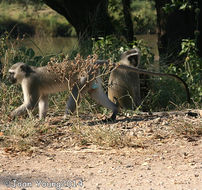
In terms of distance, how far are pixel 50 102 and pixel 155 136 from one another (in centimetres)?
264

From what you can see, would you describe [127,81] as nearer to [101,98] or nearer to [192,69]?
[192,69]

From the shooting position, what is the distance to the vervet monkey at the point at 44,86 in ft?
21.0

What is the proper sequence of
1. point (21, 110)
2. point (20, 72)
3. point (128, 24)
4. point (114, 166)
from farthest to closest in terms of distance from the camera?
1. point (128, 24)
2. point (20, 72)
3. point (21, 110)
4. point (114, 166)

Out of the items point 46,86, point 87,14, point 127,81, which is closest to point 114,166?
point 46,86

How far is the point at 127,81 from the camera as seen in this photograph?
338 inches

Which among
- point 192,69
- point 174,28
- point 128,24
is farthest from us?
point 128,24

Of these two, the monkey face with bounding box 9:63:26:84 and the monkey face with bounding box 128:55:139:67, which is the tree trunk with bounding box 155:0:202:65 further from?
the monkey face with bounding box 9:63:26:84

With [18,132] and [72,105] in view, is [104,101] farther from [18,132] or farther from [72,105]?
[18,132]

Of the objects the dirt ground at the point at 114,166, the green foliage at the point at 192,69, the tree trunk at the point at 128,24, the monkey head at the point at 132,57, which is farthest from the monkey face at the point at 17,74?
the tree trunk at the point at 128,24

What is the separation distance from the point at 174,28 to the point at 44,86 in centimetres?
562

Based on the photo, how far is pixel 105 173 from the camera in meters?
4.39

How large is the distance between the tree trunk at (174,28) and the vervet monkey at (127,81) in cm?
221

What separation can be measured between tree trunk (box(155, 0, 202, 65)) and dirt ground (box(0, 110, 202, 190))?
527 centimetres

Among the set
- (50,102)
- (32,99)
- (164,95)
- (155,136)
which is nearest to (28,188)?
(155,136)
